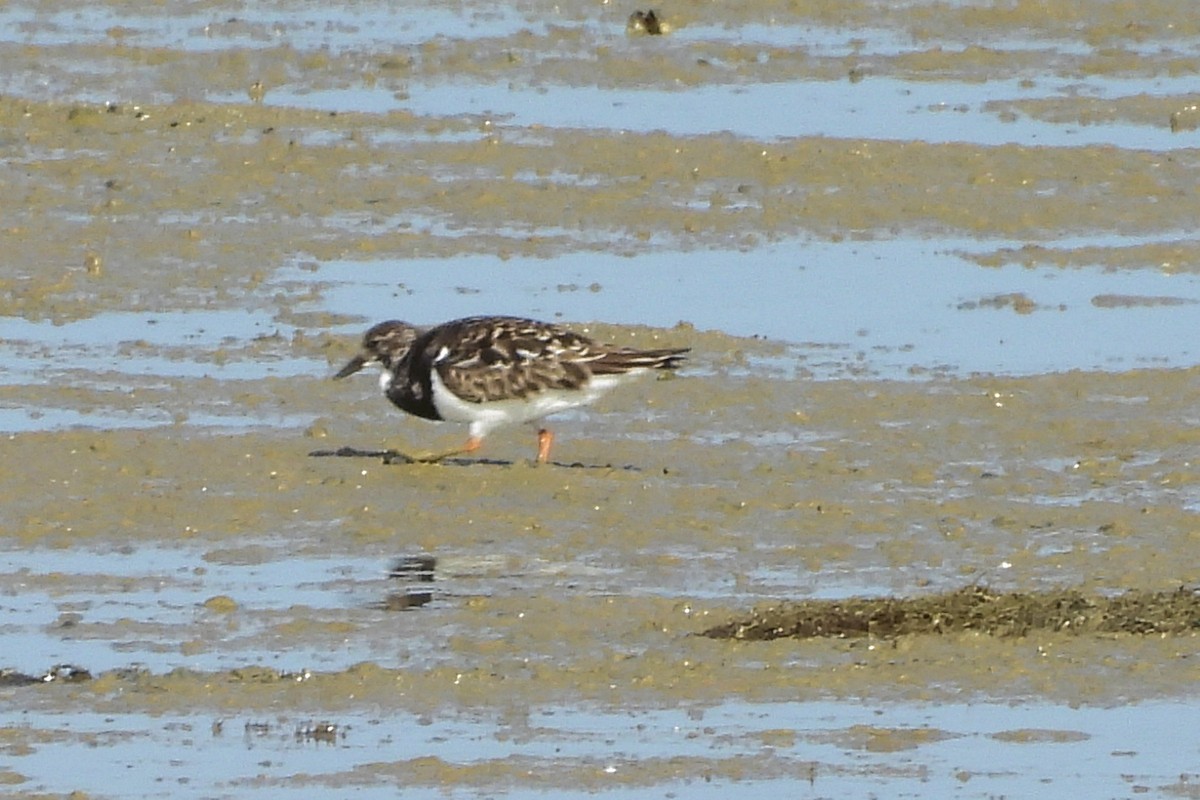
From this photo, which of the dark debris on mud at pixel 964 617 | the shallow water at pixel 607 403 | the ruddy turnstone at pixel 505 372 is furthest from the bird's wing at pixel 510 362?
the dark debris on mud at pixel 964 617

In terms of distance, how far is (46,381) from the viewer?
50.6ft

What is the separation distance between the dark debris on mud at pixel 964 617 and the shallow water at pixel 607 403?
17 cm

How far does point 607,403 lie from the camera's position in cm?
1545

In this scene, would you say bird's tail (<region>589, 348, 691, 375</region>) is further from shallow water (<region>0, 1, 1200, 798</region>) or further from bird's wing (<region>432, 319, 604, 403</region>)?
shallow water (<region>0, 1, 1200, 798</region>)

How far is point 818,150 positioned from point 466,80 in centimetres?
385

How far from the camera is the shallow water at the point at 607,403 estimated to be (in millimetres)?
9898

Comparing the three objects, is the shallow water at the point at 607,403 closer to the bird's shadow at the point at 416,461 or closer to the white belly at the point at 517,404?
the bird's shadow at the point at 416,461

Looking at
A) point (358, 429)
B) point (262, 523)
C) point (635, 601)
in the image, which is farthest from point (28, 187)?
point (635, 601)

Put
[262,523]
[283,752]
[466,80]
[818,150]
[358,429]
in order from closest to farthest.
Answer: [283,752] < [262,523] < [358,429] < [818,150] < [466,80]

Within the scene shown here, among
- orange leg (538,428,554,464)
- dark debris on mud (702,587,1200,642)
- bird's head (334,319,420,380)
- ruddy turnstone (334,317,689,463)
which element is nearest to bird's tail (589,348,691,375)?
ruddy turnstone (334,317,689,463)

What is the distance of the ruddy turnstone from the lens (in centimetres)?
1410

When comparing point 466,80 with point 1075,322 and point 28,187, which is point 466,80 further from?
point 1075,322

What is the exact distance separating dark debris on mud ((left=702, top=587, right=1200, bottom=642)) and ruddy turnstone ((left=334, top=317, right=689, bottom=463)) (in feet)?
9.94

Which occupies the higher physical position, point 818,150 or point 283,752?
point 818,150
